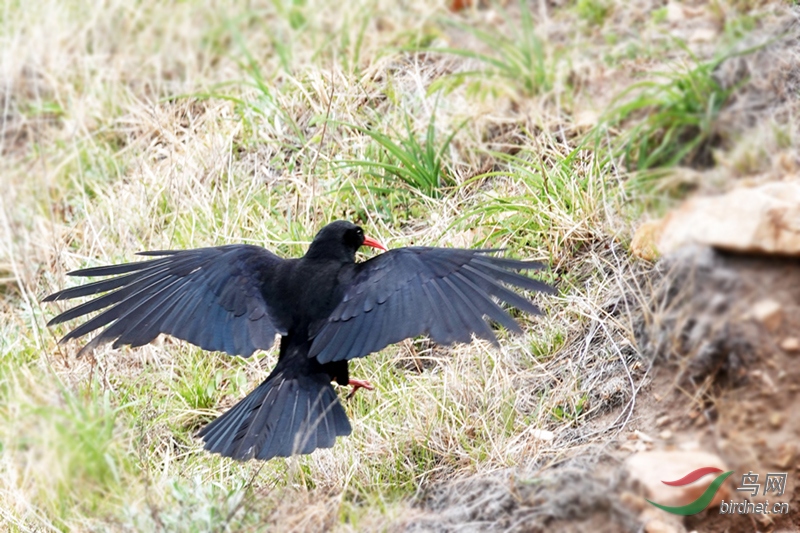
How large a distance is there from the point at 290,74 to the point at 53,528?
11.0 feet

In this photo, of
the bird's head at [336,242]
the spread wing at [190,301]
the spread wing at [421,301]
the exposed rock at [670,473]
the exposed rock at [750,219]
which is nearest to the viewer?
Answer: the exposed rock at [670,473]

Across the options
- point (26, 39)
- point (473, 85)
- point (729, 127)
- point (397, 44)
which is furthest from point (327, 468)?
point (26, 39)

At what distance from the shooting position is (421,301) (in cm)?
373

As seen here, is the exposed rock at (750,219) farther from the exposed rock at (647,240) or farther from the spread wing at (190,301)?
the spread wing at (190,301)

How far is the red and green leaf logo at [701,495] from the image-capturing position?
3287 mm

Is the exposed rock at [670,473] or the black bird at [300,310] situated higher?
the black bird at [300,310]

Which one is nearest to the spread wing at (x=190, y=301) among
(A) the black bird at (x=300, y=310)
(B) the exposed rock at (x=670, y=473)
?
(A) the black bird at (x=300, y=310)

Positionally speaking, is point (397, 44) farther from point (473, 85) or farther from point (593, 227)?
point (593, 227)

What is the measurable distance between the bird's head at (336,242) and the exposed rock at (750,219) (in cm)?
154

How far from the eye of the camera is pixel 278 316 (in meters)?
4.04

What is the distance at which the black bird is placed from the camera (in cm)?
362

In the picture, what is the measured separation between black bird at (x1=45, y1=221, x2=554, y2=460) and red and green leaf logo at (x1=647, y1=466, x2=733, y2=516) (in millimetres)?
789

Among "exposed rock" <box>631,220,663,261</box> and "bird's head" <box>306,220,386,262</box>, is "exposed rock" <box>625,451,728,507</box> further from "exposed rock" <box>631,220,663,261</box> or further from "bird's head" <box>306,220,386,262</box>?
"bird's head" <box>306,220,386,262</box>

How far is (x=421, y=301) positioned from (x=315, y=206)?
1.72 metres
